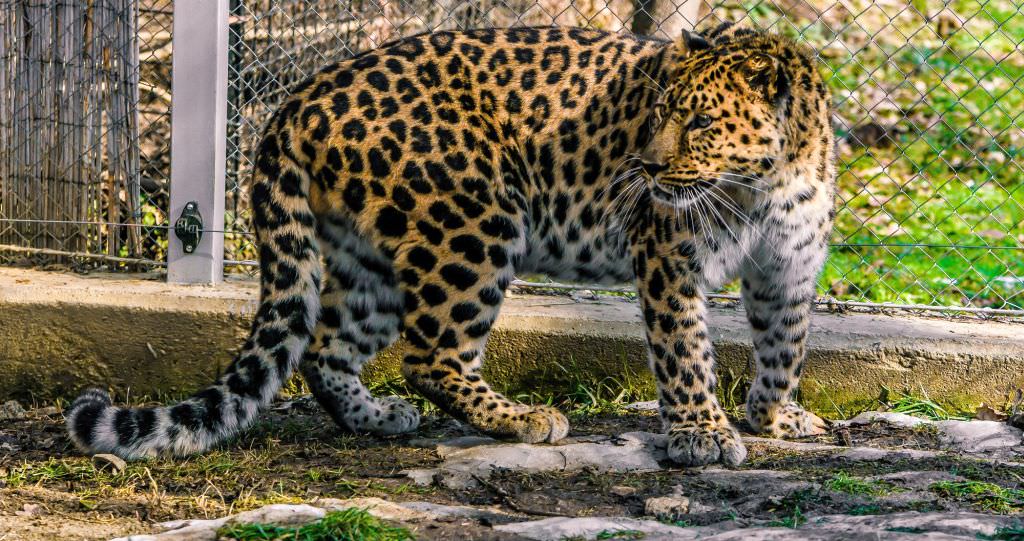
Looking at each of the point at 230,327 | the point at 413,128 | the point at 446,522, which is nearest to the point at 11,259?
the point at 230,327

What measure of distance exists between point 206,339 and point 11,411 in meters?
0.94

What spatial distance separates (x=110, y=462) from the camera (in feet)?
14.6

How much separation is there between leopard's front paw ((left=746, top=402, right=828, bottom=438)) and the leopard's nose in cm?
119

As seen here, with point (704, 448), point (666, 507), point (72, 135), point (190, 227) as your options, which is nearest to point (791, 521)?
point (666, 507)

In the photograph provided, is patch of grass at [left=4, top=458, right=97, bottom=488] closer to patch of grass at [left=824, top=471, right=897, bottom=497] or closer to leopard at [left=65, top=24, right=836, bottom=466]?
leopard at [left=65, top=24, right=836, bottom=466]

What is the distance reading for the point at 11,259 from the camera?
21.0ft

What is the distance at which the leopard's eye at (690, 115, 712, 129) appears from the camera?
4.45 metres

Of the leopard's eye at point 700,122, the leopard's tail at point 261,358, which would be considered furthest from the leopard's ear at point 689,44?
the leopard's tail at point 261,358

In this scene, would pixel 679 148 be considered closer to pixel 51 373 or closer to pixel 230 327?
pixel 230 327

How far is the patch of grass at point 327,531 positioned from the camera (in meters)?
3.43

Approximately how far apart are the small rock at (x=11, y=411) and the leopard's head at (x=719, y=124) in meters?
3.13

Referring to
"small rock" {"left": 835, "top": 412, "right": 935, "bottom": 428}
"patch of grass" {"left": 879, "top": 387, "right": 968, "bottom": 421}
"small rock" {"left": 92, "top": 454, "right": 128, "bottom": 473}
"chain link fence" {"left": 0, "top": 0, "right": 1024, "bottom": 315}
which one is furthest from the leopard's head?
"small rock" {"left": 92, "top": 454, "right": 128, "bottom": 473}

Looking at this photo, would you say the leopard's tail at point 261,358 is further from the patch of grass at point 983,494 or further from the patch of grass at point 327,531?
the patch of grass at point 983,494

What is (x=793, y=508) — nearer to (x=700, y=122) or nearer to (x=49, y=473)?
(x=700, y=122)
